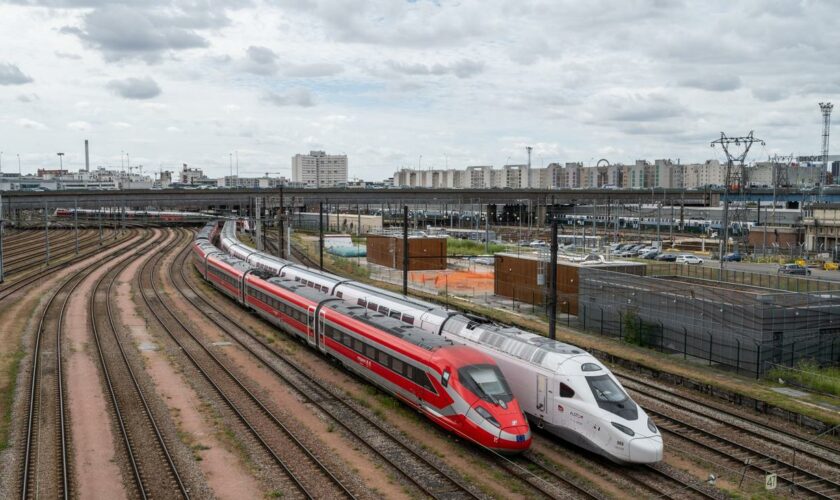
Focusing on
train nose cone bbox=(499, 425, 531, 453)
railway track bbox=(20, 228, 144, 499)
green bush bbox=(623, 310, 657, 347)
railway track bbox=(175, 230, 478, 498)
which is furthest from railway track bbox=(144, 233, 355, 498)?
green bush bbox=(623, 310, 657, 347)

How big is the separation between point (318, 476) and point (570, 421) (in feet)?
22.9

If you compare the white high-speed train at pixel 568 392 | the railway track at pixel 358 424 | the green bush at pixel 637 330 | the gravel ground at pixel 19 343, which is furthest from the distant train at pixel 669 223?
the white high-speed train at pixel 568 392

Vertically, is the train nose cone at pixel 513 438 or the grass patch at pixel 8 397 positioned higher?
the train nose cone at pixel 513 438

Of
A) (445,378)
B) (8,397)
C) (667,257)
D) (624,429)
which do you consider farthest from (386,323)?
(667,257)

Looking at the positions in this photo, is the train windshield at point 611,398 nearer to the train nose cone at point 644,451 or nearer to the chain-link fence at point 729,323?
the train nose cone at point 644,451

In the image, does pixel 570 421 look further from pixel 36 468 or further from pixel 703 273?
pixel 703 273

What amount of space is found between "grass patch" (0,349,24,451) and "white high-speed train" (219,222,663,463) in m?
14.0

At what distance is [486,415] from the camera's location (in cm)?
1834

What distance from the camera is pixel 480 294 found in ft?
171

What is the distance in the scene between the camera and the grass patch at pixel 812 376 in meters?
25.7

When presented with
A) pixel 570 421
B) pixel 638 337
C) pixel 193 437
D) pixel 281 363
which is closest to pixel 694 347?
pixel 638 337

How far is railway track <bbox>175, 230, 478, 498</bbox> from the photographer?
17.2 meters

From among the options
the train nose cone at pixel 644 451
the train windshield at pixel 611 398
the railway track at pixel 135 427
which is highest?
the train windshield at pixel 611 398

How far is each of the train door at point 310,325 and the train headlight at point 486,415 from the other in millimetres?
12989
